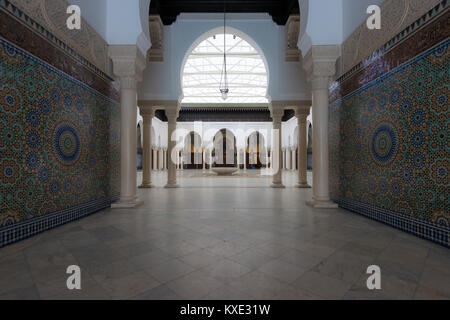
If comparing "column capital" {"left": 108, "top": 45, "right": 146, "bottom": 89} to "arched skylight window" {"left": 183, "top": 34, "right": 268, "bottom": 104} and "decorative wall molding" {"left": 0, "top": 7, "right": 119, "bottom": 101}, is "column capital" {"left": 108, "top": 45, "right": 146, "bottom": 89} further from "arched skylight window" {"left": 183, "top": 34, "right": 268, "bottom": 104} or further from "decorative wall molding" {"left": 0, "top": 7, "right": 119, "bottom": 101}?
"arched skylight window" {"left": 183, "top": 34, "right": 268, "bottom": 104}

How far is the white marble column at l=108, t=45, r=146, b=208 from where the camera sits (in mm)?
3602

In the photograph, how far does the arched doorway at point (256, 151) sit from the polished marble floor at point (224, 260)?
725 inches

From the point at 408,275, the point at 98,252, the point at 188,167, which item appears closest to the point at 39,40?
the point at 98,252

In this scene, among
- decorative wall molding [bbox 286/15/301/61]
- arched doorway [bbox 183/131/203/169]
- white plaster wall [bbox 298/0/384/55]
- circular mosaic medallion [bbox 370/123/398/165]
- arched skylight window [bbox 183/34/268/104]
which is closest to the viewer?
circular mosaic medallion [bbox 370/123/398/165]

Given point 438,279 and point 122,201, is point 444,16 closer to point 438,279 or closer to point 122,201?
point 438,279

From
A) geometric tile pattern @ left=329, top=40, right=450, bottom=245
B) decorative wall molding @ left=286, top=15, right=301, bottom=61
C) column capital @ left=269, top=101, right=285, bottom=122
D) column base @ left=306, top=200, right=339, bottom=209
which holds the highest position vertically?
decorative wall molding @ left=286, top=15, right=301, bottom=61

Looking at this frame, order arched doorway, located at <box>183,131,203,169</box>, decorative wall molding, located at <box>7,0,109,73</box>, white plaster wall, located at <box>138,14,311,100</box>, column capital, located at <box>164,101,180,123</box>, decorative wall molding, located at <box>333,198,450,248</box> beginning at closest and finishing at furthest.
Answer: decorative wall molding, located at <box>333,198,450,248</box>
decorative wall molding, located at <box>7,0,109,73</box>
white plaster wall, located at <box>138,14,311,100</box>
column capital, located at <box>164,101,180,123</box>
arched doorway, located at <box>183,131,203,169</box>

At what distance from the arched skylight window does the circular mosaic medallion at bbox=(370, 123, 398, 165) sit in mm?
7729

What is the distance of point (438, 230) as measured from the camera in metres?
2.05

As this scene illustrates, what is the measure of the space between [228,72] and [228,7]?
302 inches

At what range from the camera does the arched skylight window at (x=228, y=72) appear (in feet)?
34.1

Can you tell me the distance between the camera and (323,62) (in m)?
3.60

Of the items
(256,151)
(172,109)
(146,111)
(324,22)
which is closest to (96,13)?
(172,109)

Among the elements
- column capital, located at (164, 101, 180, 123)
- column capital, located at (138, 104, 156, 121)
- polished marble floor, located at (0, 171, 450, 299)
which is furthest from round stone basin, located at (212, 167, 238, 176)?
polished marble floor, located at (0, 171, 450, 299)
